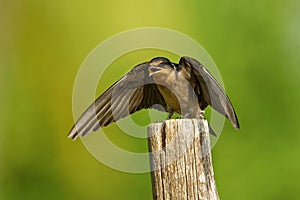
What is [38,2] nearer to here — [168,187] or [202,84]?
[202,84]

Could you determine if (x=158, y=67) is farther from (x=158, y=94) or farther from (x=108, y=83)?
(x=108, y=83)

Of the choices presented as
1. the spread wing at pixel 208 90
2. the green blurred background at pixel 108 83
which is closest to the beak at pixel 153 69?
the spread wing at pixel 208 90

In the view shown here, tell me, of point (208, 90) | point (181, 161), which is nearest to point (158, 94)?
point (208, 90)

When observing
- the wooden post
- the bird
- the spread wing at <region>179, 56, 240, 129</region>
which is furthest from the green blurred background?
the wooden post

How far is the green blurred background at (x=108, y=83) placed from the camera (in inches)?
339

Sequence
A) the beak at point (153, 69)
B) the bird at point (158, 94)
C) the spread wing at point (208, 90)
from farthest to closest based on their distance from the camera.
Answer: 1. the beak at point (153, 69)
2. the bird at point (158, 94)
3. the spread wing at point (208, 90)

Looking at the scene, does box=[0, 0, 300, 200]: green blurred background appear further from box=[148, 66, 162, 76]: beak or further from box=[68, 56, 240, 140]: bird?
box=[148, 66, 162, 76]: beak

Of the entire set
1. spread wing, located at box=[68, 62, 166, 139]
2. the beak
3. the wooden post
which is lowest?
the wooden post

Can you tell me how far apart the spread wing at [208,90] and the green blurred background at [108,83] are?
3.98 m

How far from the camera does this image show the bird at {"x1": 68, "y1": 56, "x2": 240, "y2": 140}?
A: 13.7ft

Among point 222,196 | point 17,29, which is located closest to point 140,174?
point 222,196

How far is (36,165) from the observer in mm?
8836

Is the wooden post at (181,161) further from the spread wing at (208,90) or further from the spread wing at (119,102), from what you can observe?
the spread wing at (119,102)

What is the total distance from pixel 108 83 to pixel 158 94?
3.83 m
